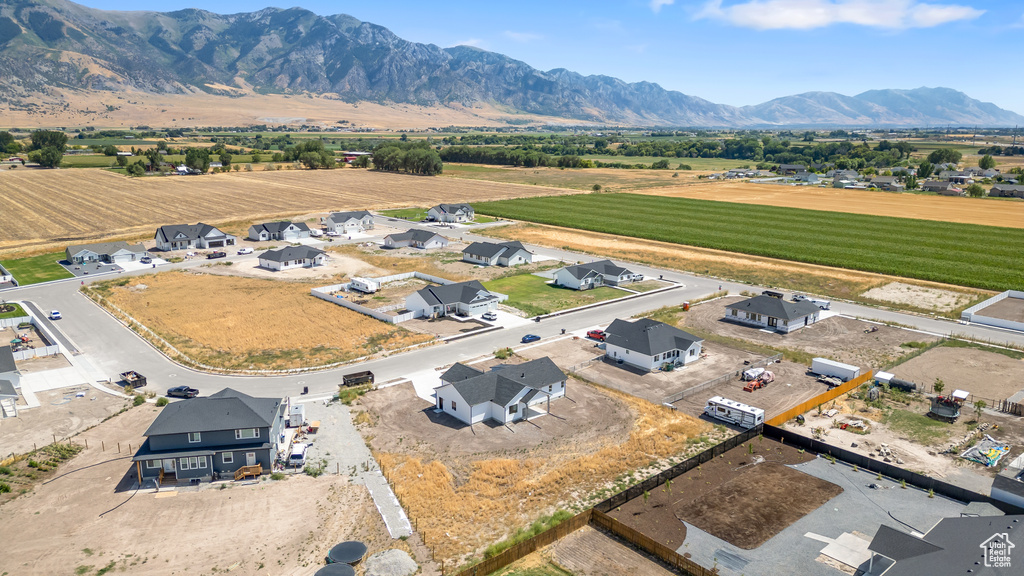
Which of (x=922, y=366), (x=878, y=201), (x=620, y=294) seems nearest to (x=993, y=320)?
(x=922, y=366)

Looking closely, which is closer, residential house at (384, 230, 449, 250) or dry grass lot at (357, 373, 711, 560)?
dry grass lot at (357, 373, 711, 560)

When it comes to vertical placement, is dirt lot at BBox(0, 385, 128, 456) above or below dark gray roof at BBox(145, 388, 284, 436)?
below

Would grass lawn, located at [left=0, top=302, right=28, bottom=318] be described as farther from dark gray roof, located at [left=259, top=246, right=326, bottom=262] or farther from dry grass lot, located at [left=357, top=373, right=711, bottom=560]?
dry grass lot, located at [left=357, top=373, right=711, bottom=560]

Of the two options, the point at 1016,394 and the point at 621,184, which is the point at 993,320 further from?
the point at 621,184

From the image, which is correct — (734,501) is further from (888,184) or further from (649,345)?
(888,184)

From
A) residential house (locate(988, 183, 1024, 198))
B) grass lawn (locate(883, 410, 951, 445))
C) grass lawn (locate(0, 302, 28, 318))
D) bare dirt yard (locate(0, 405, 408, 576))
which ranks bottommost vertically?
bare dirt yard (locate(0, 405, 408, 576))

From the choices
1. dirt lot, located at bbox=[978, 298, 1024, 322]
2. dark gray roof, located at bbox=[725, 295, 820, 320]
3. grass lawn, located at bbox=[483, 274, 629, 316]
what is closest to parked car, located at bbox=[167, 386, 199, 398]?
grass lawn, located at bbox=[483, 274, 629, 316]

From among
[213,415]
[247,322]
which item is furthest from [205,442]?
[247,322]
